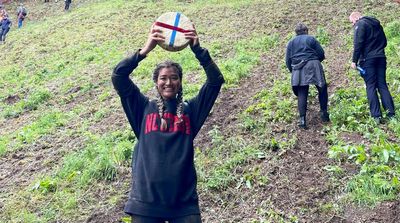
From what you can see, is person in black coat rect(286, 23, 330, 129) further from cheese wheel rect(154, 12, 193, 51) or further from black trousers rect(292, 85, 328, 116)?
cheese wheel rect(154, 12, 193, 51)

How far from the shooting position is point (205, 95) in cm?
380

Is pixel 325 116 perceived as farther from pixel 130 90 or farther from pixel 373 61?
pixel 130 90

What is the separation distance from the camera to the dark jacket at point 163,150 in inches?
137

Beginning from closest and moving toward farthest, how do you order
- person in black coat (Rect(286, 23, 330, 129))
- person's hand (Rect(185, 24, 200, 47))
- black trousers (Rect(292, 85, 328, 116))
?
person's hand (Rect(185, 24, 200, 47))
person in black coat (Rect(286, 23, 330, 129))
black trousers (Rect(292, 85, 328, 116))

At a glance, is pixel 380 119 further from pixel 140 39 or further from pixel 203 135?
pixel 140 39

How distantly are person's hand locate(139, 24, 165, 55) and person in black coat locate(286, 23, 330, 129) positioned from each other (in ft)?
15.4

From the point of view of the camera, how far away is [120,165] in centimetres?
778

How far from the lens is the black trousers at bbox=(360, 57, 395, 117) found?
794cm

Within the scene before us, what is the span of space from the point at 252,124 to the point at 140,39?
10027mm

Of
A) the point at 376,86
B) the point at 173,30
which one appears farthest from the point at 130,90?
the point at 376,86

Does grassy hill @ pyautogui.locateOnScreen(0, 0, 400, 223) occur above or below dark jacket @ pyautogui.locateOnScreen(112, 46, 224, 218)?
below

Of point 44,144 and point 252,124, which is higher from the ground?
point 252,124

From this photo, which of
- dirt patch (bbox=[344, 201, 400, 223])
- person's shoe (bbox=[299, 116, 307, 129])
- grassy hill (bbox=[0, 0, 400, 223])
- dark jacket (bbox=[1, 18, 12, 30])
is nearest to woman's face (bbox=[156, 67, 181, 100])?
grassy hill (bbox=[0, 0, 400, 223])

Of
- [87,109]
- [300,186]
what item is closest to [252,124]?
[300,186]
